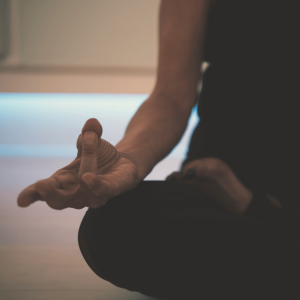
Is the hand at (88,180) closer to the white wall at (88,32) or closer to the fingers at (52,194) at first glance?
the fingers at (52,194)

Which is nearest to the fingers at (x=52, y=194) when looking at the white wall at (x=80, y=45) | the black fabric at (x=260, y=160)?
the black fabric at (x=260, y=160)

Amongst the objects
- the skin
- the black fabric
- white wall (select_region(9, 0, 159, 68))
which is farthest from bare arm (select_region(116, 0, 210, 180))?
white wall (select_region(9, 0, 159, 68))

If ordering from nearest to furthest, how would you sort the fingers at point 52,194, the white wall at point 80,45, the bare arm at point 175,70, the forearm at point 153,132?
the fingers at point 52,194 → the forearm at point 153,132 → the bare arm at point 175,70 → the white wall at point 80,45

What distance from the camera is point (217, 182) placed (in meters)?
0.61

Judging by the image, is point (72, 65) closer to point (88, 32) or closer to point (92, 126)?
→ point (88, 32)

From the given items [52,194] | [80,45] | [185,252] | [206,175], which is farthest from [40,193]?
[80,45]

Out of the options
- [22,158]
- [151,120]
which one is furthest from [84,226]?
[22,158]

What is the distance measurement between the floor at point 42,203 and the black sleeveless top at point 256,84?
1.27 feet

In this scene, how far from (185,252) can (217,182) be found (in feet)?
0.88

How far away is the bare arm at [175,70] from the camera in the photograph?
0.56m

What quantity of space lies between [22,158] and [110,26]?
140 centimetres

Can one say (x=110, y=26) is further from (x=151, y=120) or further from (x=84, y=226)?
(x=84, y=226)

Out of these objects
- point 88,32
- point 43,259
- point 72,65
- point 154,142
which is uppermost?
point 88,32

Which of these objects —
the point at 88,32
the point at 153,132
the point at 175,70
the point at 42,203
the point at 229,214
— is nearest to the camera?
the point at 229,214
